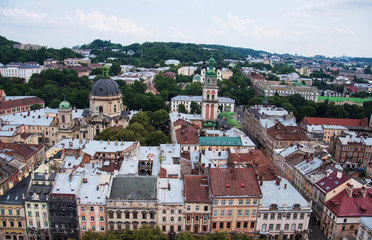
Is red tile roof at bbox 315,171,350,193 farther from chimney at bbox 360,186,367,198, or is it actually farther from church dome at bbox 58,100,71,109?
church dome at bbox 58,100,71,109

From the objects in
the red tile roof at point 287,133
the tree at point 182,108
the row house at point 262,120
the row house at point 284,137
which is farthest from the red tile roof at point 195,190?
the tree at point 182,108

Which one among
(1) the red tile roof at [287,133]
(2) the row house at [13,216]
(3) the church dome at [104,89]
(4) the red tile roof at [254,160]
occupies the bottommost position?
(2) the row house at [13,216]

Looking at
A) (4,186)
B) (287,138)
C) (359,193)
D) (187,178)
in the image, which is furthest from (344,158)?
(4,186)

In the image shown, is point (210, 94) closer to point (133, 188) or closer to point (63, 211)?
point (133, 188)

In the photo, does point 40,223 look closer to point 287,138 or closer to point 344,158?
point 287,138

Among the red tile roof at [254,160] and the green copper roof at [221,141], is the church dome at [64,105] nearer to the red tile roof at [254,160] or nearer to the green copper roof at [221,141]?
the green copper roof at [221,141]

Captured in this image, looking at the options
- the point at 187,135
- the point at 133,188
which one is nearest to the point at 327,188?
the point at 133,188
